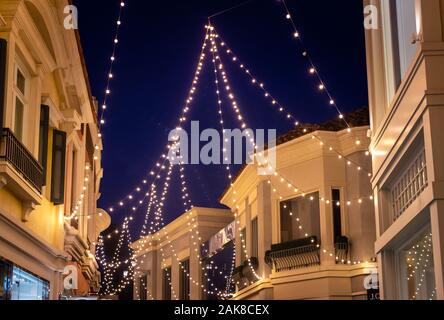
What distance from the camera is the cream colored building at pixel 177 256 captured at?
3039 cm

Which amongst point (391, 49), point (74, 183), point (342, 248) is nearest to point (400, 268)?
point (391, 49)

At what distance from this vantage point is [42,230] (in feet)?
41.6

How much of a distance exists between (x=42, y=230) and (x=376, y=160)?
5.80 m

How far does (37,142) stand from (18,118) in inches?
24.3

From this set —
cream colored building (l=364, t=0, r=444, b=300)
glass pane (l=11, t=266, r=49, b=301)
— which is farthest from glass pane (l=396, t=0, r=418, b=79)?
glass pane (l=11, t=266, r=49, b=301)

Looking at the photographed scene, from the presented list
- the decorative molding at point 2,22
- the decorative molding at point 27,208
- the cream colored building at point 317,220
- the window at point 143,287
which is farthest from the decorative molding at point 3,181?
the window at point 143,287

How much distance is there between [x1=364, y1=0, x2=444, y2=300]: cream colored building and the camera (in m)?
7.24

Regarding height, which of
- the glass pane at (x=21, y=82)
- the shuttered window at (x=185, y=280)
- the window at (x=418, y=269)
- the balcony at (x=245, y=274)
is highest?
the glass pane at (x=21, y=82)

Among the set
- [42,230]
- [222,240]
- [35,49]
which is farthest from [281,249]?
[35,49]

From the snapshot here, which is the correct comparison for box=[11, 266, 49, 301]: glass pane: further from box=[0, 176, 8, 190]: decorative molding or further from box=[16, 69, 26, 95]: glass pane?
box=[16, 69, 26, 95]: glass pane

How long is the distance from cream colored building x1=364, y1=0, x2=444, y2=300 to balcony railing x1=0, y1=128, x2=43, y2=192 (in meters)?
4.76

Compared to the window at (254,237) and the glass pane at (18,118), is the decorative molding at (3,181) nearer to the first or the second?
the glass pane at (18,118)

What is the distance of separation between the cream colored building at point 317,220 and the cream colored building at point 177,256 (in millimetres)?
8881
